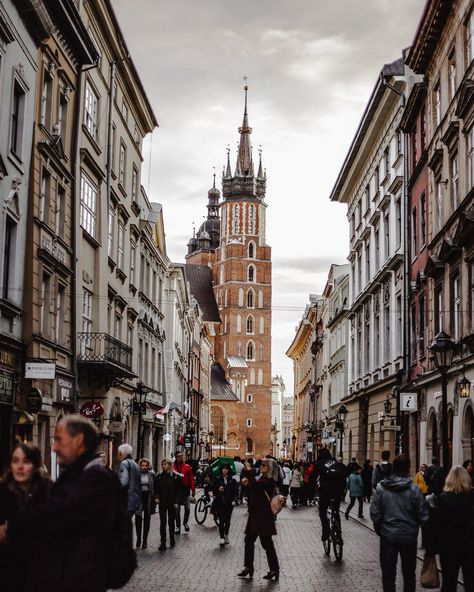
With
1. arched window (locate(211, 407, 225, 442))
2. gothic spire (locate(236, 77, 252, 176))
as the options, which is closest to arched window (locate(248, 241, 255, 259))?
gothic spire (locate(236, 77, 252, 176))

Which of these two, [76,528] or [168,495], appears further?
[168,495]

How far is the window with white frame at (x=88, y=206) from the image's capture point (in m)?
27.9

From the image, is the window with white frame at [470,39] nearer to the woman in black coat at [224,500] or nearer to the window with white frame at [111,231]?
the woman in black coat at [224,500]

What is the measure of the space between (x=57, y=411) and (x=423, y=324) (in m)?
12.4

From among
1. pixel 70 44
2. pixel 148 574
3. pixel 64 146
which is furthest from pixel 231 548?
pixel 70 44

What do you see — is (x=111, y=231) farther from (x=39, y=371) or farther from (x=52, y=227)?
(x=39, y=371)

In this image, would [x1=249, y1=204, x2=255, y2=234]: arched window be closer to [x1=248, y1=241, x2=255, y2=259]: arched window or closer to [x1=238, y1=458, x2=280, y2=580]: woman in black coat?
[x1=248, y1=241, x2=255, y2=259]: arched window

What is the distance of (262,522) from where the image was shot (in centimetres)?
1435

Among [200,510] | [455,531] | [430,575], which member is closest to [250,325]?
[200,510]

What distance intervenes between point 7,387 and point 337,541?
7663 mm

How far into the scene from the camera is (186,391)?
73.6 m

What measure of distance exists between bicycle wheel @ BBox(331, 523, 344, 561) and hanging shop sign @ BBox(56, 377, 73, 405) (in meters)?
9.73

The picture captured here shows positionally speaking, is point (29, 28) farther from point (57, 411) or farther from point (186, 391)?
point (186, 391)

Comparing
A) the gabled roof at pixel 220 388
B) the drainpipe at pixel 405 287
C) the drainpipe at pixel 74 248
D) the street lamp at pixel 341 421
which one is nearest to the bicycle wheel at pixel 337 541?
the drainpipe at pixel 74 248
